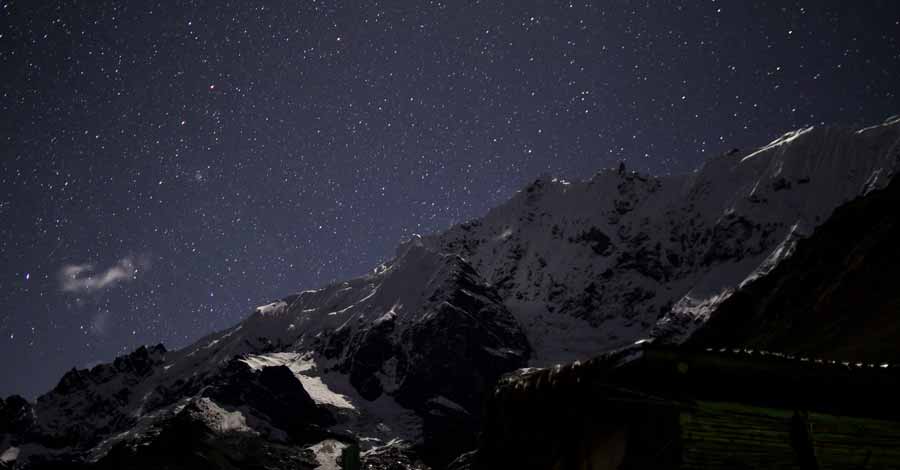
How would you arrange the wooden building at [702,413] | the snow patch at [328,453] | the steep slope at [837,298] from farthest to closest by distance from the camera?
the snow patch at [328,453] < the steep slope at [837,298] < the wooden building at [702,413]

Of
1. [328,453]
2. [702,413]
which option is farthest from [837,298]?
[328,453]

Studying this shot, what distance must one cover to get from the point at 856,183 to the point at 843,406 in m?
206

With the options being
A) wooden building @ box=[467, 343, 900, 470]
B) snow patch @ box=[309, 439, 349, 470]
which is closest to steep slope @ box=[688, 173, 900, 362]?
wooden building @ box=[467, 343, 900, 470]

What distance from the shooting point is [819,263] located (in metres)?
27.9

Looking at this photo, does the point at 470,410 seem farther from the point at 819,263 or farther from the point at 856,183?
the point at 819,263

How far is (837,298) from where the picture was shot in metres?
20.8

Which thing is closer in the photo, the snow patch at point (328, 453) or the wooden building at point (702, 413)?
the wooden building at point (702, 413)

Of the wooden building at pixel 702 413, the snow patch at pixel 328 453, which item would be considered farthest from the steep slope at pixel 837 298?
the snow patch at pixel 328 453

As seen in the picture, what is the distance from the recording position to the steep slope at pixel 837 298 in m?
17.1

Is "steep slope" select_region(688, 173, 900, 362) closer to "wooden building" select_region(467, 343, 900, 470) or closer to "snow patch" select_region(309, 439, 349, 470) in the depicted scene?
"wooden building" select_region(467, 343, 900, 470)

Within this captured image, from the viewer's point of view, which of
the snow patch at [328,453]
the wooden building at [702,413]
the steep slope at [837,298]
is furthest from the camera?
the snow patch at [328,453]

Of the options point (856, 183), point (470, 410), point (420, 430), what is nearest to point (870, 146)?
point (856, 183)

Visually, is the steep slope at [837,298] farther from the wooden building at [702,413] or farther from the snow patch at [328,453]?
the snow patch at [328,453]

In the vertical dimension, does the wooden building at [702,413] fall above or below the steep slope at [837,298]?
below
